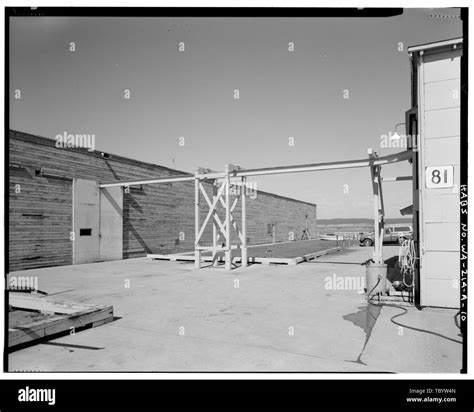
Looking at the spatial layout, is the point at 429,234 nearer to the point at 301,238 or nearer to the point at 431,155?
the point at 431,155

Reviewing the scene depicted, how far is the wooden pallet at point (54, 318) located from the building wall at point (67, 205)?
6.55 meters

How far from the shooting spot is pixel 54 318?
17.2 ft

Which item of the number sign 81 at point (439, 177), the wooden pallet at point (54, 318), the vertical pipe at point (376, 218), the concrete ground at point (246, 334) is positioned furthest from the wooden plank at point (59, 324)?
the number sign 81 at point (439, 177)

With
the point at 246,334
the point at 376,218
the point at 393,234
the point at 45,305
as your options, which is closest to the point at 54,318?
the point at 45,305

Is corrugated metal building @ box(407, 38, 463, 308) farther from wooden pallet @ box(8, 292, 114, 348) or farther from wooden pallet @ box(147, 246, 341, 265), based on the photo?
wooden pallet @ box(147, 246, 341, 265)

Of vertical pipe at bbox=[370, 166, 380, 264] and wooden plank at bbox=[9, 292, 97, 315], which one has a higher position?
vertical pipe at bbox=[370, 166, 380, 264]

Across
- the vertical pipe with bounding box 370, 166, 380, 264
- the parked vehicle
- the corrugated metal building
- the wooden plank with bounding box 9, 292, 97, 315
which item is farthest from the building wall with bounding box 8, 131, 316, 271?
the parked vehicle

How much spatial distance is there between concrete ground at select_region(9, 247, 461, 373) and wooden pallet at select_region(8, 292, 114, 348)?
0.14 metres

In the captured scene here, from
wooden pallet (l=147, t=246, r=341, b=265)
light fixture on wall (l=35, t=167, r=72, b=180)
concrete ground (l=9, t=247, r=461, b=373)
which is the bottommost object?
wooden pallet (l=147, t=246, r=341, b=265)

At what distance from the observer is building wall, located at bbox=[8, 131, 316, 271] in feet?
41.9

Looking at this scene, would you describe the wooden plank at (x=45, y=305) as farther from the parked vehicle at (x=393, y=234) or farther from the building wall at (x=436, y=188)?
the parked vehicle at (x=393, y=234)

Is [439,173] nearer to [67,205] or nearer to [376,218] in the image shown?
[376,218]

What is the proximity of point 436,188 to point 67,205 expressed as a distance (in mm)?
13197
